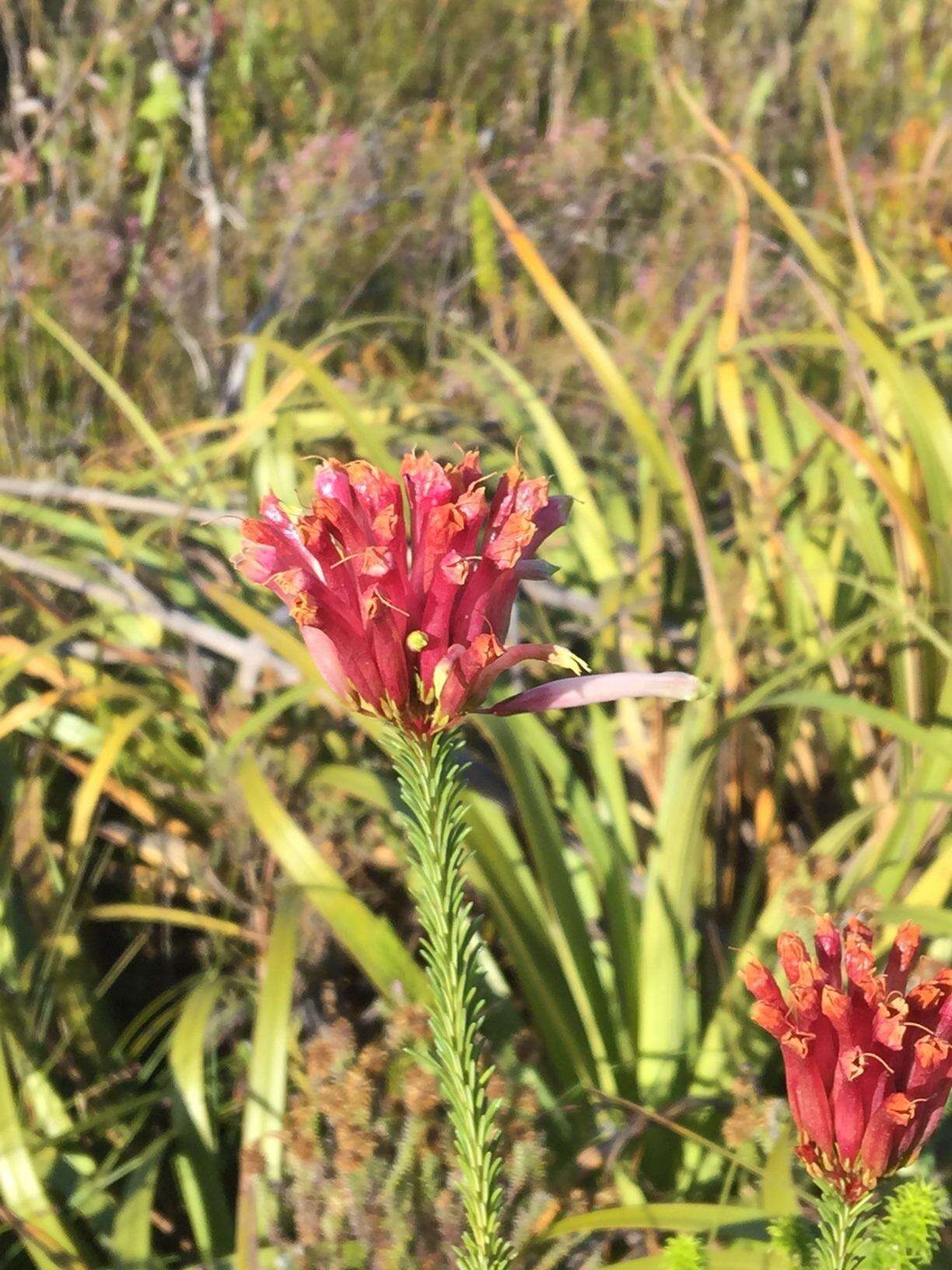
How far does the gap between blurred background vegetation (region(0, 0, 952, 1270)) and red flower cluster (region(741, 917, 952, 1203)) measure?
0.21 metres

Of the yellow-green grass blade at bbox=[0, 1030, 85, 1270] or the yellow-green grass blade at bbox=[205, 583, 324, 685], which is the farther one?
the yellow-green grass blade at bbox=[205, 583, 324, 685]

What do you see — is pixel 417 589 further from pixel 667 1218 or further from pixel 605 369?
pixel 605 369

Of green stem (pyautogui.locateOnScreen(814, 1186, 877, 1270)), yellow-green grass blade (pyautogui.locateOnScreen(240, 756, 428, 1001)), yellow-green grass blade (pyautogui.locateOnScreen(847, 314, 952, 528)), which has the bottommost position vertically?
yellow-green grass blade (pyautogui.locateOnScreen(240, 756, 428, 1001))

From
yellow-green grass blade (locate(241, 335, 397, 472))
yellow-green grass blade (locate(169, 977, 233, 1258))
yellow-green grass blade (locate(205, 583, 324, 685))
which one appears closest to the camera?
yellow-green grass blade (locate(169, 977, 233, 1258))

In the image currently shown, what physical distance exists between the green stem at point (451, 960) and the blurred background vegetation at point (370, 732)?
0.31 feet

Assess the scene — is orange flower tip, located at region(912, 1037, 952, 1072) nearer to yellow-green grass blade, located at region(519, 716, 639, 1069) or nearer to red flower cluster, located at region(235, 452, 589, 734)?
red flower cluster, located at region(235, 452, 589, 734)

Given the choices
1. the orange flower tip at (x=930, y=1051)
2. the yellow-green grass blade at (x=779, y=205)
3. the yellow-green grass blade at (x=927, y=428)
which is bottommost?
the orange flower tip at (x=930, y=1051)

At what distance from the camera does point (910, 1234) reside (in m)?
0.57

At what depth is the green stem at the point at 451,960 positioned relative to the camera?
0.50m

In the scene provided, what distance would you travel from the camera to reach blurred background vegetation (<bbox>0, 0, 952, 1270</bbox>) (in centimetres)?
110

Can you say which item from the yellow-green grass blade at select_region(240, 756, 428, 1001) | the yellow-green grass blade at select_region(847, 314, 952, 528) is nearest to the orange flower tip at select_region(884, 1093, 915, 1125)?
the yellow-green grass blade at select_region(240, 756, 428, 1001)

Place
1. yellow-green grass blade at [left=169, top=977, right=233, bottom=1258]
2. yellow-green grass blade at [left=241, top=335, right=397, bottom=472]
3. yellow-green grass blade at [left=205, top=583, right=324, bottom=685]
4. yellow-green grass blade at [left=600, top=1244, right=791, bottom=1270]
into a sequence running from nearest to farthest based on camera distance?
yellow-green grass blade at [left=600, top=1244, right=791, bottom=1270] < yellow-green grass blade at [left=169, top=977, right=233, bottom=1258] < yellow-green grass blade at [left=205, top=583, right=324, bottom=685] < yellow-green grass blade at [left=241, top=335, right=397, bottom=472]

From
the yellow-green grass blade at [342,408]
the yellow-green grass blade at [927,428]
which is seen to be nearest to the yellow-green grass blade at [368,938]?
the yellow-green grass blade at [342,408]

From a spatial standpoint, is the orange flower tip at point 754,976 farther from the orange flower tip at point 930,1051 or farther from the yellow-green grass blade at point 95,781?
the yellow-green grass blade at point 95,781
